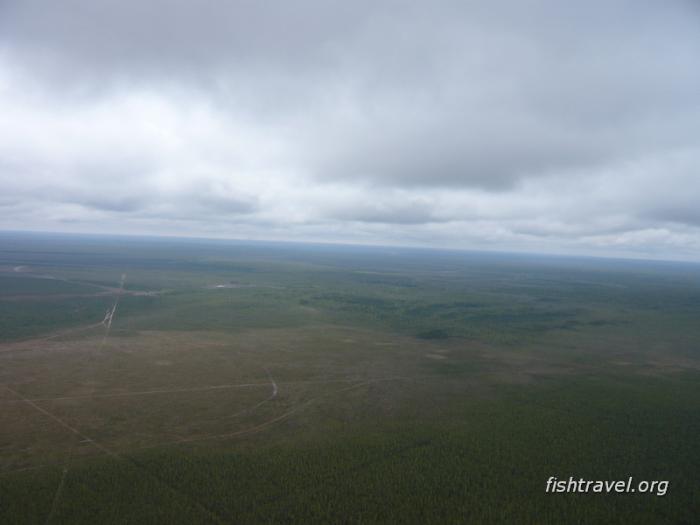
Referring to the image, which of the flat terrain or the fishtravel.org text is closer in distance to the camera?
the flat terrain

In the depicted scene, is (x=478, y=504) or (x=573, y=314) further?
(x=573, y=314)

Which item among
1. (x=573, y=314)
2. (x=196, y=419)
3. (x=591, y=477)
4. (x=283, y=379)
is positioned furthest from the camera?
(x=573, y=314)

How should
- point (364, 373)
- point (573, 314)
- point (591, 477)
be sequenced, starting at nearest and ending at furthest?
point (591, 477) → point (364, 373) → point (573, 314)

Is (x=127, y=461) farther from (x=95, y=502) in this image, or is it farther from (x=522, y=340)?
(x=522, y=340)

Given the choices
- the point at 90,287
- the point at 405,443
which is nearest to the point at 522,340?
the point at 405,443

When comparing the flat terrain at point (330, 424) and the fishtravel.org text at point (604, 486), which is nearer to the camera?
the flat terrain at point (330, 424)

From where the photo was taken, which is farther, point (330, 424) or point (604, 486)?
point (330, 424)

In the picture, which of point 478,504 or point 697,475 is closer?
point 478,504

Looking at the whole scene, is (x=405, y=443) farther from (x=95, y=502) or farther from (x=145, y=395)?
(x=145, y=395)

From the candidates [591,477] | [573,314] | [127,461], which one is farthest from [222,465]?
[573,314]

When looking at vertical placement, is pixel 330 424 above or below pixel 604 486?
below
